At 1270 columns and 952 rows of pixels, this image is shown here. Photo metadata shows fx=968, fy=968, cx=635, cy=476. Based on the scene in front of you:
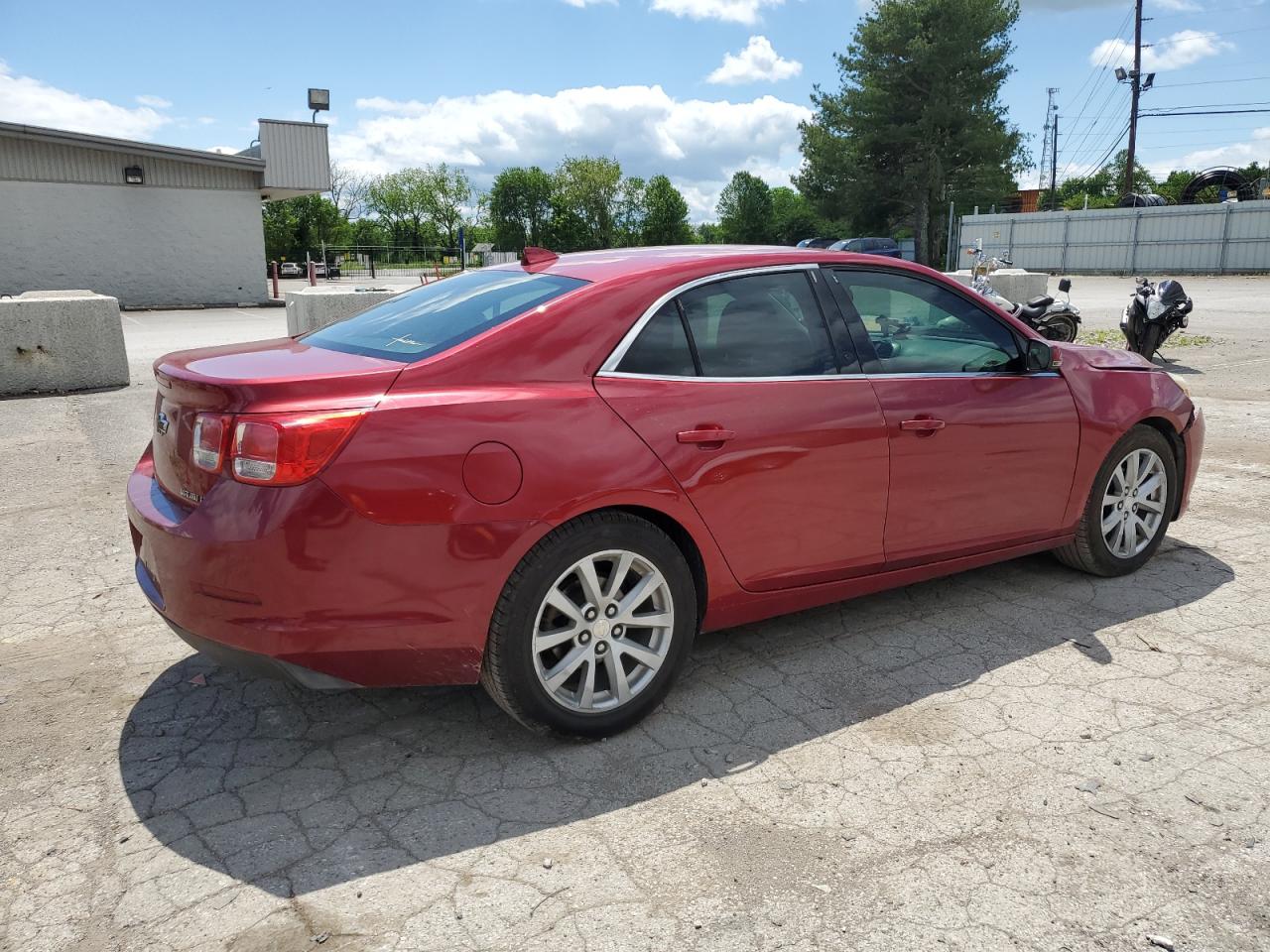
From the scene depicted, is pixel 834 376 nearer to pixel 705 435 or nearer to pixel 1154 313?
pixel 705 435

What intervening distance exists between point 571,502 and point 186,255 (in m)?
25.0

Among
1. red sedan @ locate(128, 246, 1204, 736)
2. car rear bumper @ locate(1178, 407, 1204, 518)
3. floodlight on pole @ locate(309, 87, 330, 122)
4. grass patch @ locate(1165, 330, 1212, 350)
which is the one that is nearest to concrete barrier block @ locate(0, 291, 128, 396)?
red sedan @ locate(128, 246, 1204, 736)

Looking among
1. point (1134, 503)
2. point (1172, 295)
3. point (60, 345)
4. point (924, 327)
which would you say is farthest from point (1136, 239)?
point (924, 327)

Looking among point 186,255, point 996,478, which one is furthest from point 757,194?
point 996,478

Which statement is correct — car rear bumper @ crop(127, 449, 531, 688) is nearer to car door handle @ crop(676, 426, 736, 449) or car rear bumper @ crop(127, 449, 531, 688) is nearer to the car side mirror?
car door handle @ crop(676, 426, 736, 449)

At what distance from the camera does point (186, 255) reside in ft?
80.4

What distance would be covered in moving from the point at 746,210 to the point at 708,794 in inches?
3589

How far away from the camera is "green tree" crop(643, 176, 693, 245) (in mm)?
83500

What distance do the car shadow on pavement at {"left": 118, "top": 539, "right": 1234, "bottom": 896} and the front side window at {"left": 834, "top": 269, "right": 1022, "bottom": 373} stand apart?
113 cm

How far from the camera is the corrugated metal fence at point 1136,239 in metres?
33.7

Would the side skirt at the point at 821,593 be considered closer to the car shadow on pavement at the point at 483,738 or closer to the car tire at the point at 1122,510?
the car shadow on pavement at the point at 483,738

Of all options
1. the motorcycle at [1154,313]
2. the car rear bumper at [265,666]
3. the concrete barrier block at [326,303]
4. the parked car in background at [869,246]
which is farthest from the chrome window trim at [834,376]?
the parked car in background at [869,246]

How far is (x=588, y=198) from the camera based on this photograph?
262ft

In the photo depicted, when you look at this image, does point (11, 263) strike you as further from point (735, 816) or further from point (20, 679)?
point (735, 816)
